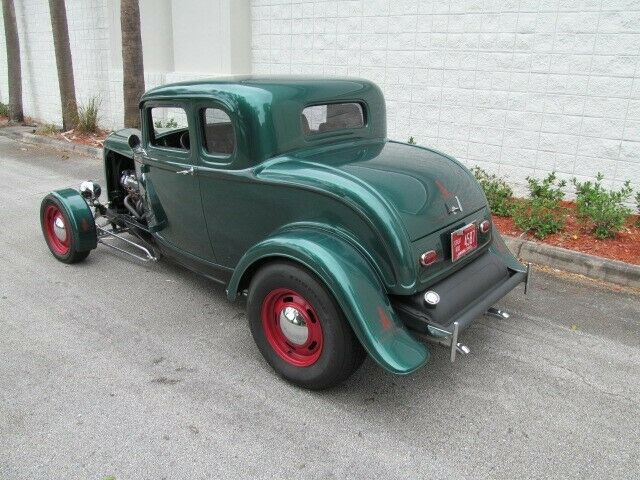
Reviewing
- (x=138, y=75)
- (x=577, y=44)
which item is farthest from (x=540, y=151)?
(x=138, y=75)

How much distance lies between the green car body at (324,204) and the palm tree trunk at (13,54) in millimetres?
9943

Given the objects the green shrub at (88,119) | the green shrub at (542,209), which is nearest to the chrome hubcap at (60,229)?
the green shrub at (542,209)

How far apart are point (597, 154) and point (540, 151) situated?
2.01ft

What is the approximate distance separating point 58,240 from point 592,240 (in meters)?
5.04

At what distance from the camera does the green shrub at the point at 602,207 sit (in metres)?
4.95

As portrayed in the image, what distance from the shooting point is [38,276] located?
15.4ft

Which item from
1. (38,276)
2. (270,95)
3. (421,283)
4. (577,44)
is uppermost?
(577,44)

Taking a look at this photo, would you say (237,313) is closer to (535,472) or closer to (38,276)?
(38,276)

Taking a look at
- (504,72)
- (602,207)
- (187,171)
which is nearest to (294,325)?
(187,171)

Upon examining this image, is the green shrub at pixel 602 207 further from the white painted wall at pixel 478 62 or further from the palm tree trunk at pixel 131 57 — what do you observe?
the palm tree trunk at pixel 131 57

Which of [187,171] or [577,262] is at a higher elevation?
[187,171]

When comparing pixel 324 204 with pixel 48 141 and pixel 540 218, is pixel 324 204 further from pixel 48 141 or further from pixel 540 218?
pixel 48 141

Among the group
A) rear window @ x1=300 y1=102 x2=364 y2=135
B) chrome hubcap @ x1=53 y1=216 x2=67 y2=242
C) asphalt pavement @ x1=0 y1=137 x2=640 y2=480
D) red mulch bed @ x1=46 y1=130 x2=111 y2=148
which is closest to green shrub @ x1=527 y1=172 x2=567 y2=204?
asphalt pavement @ x1=0 y1=137 x2=640 y2=480

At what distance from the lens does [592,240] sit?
4984 mm
